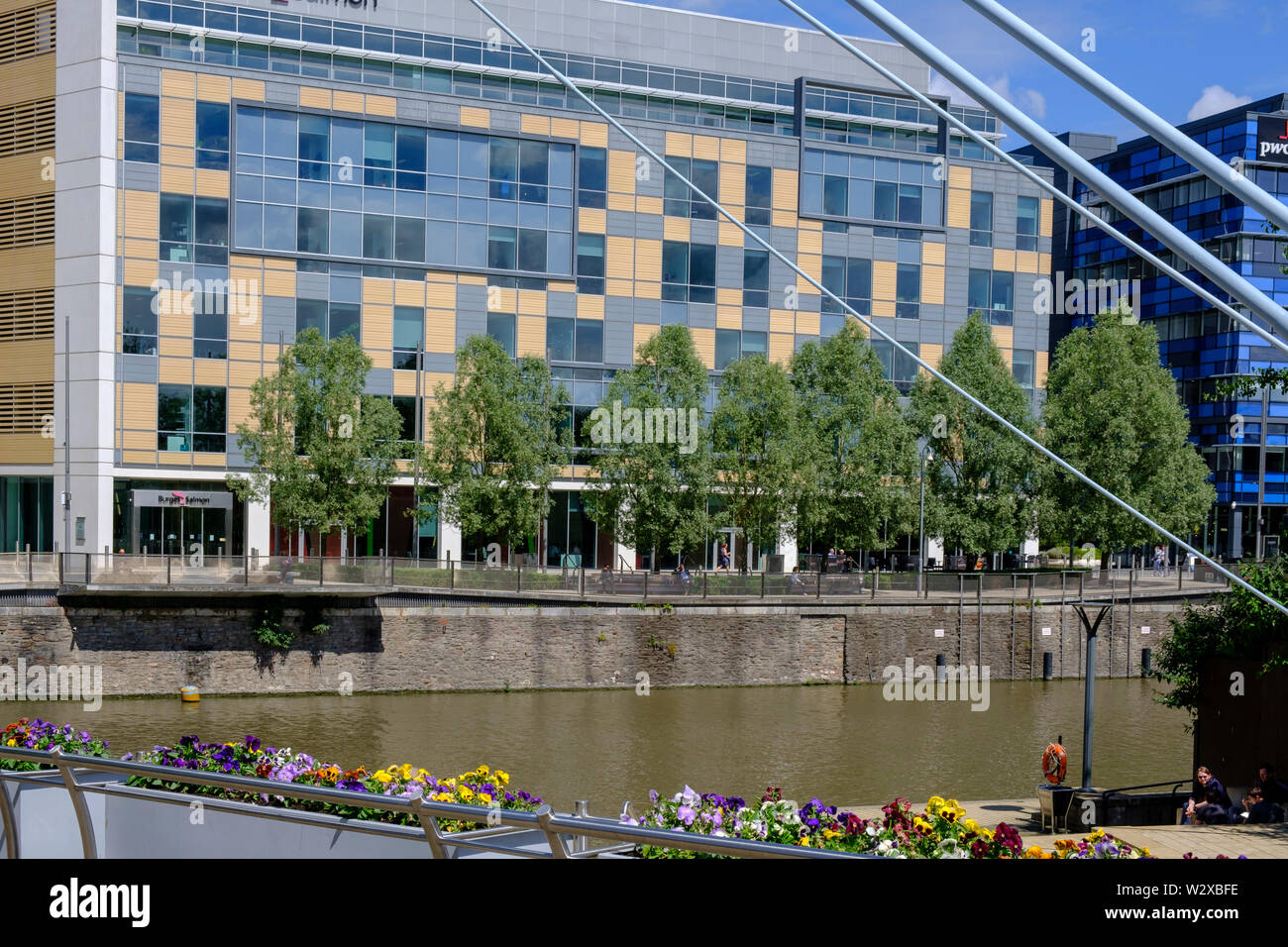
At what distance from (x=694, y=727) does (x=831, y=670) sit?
888 centimetres

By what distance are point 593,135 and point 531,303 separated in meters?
6.90

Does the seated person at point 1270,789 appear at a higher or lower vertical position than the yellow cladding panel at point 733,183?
lower

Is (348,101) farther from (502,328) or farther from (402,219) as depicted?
(502,328)

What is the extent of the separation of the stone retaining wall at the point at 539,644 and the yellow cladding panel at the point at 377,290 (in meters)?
15.3

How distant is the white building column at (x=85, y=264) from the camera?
1702 inches

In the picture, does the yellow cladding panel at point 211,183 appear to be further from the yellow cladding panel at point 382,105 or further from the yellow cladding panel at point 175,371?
the yellow cladding panel at point 175,371

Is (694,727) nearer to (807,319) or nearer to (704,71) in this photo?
(807,319)

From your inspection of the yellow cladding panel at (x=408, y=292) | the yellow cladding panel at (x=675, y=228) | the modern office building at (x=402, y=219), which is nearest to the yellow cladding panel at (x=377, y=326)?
the modern office building at (x=402, y=219)

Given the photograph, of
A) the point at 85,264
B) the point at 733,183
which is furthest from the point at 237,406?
the point at 733,183

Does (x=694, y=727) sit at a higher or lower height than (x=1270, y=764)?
lower

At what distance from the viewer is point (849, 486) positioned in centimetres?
4409

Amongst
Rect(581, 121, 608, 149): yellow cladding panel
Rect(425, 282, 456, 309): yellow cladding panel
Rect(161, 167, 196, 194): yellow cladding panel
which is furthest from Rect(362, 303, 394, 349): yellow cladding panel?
Rect(581, 121, 608, 149): yellow cladding panel

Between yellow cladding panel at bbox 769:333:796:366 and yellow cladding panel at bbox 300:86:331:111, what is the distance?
1914 centimetres

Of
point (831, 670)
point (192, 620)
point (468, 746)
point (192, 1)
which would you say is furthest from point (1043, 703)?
point (192, 1)
